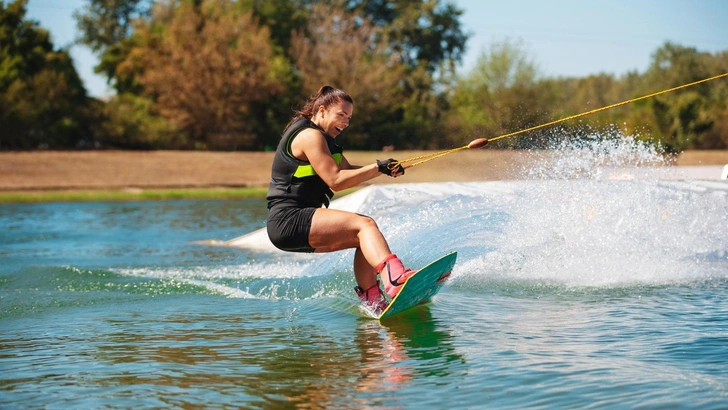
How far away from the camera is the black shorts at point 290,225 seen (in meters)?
5.90

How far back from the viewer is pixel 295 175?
19.6 feet

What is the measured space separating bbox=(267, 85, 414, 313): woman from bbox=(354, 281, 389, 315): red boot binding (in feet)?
0.36

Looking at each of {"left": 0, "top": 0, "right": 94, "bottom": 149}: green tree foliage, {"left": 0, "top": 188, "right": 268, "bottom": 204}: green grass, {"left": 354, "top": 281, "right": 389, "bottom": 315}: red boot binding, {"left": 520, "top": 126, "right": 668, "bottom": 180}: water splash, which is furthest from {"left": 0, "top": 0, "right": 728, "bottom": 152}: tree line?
{"left": 354, "top": 281, "right": 389, "bottom": 315}: red boot binding

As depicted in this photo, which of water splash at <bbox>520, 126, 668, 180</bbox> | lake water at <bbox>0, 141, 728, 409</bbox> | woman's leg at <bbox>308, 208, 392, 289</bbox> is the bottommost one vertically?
lake water at <bbox>0, 141, 728, 409</bbox>

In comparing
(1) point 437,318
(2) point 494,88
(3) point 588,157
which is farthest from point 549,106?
(1) point 437,318

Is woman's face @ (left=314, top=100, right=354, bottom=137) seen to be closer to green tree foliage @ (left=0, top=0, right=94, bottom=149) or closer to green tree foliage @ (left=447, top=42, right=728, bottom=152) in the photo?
green tree foliage @ (left=447, top=42, right=728, bottom=152)

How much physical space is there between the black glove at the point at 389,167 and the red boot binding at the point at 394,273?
0.53 meters

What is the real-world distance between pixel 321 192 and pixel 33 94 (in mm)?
31661

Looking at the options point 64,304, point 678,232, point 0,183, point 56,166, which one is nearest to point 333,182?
point 64,304

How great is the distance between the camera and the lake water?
172 inches

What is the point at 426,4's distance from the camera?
59.4 meters

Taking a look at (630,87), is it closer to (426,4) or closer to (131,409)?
(426,4)

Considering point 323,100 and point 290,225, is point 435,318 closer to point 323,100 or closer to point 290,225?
point 290,225

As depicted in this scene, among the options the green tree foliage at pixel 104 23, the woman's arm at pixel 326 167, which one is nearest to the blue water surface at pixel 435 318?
the woman's arm at pixel 326 167
